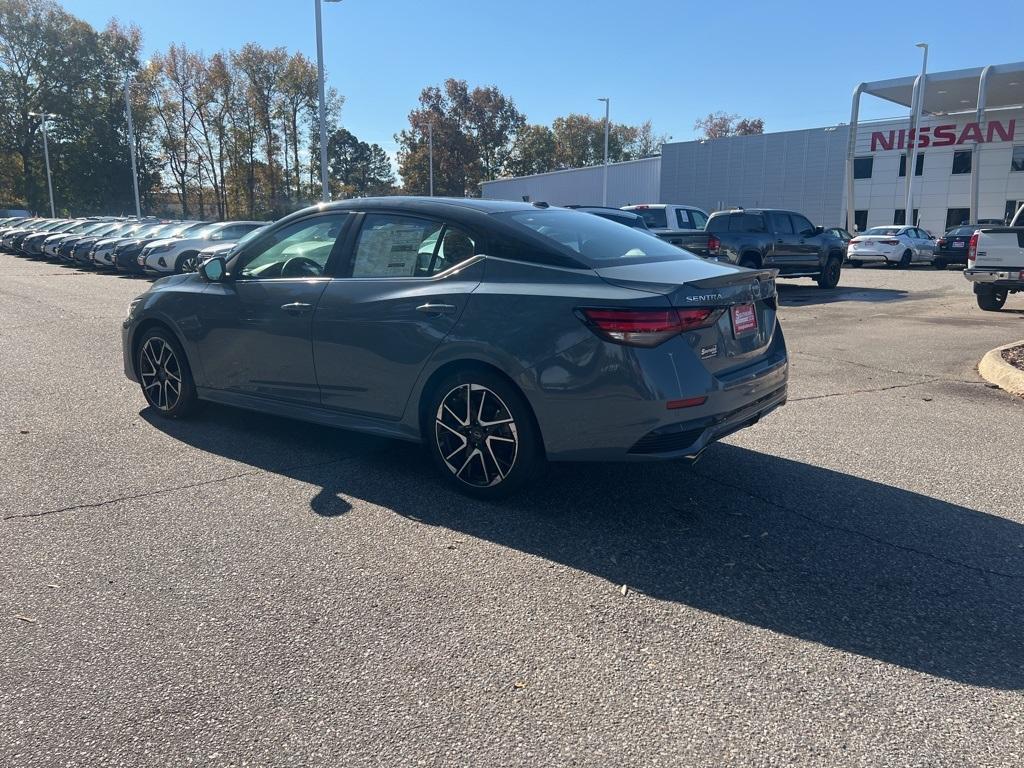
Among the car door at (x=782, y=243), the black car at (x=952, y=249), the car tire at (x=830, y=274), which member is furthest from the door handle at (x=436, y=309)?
the black car at (x=952, y=249)

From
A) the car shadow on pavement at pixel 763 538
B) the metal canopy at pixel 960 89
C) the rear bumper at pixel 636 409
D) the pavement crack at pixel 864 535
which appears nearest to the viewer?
the car shadow on pavement at pixel 763 538

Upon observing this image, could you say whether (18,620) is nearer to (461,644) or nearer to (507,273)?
(461,644)

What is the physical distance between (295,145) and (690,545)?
72.8 m

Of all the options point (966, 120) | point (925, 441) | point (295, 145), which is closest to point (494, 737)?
point (925, 441)

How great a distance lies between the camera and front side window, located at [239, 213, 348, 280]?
4988 mm

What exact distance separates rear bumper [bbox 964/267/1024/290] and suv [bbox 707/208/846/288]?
540cm

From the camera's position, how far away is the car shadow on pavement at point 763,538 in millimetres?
3033

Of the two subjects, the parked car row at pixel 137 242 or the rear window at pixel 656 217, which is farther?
the parked car row at pixel 137 242

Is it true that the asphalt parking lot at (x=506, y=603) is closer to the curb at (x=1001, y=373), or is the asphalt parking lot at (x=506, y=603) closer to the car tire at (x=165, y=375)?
the car tire at (x=165, y=375)

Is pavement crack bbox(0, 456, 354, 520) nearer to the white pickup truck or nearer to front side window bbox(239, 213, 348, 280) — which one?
front side window bbox(239, 213, 348, 280)

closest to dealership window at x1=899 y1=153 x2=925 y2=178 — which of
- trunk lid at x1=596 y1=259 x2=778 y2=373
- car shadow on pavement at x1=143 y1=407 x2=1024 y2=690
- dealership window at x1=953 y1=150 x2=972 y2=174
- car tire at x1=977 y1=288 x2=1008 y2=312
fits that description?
dealership window at x1=953 y1=150 x2=972 y2=174

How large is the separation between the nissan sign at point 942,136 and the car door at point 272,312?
1435 inches

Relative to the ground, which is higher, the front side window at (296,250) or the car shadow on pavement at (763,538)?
the front side window at (296,250)

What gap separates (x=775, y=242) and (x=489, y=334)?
49.5 ft
